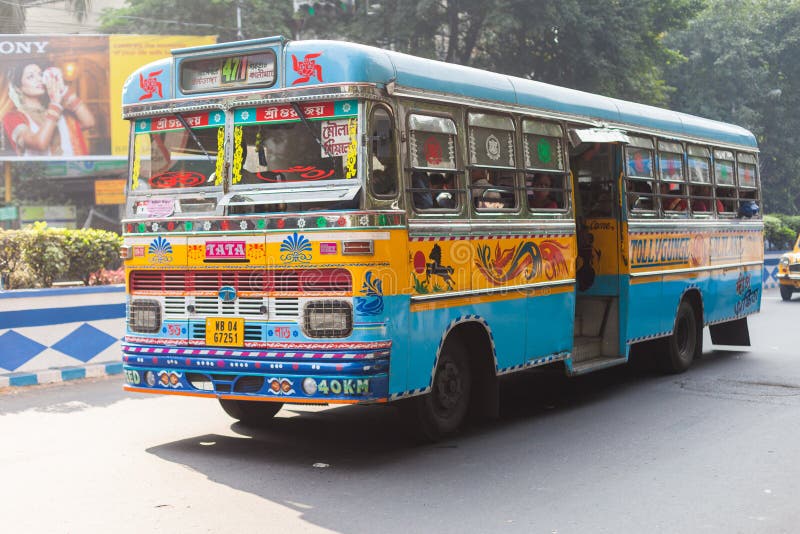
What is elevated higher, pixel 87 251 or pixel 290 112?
pixel 290 112

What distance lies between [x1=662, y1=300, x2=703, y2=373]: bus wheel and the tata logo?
6.21 m

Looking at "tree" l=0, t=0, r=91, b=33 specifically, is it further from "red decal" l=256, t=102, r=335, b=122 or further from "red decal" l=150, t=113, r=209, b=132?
"red decal" l=256, t=102, r=335, b=122

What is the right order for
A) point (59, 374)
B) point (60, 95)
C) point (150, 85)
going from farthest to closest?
1. point (60, 95)
2. point (59, 374)
3. point (150, 85)

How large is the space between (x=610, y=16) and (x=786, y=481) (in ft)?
70.2

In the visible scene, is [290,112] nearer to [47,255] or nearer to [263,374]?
[263,374]

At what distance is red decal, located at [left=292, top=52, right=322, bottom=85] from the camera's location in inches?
289

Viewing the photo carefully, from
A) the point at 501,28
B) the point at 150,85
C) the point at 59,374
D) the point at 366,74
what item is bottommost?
the point at 59,374

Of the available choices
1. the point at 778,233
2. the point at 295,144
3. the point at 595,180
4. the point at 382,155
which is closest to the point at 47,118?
the point at 778,233

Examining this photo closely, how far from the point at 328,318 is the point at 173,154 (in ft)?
6.29

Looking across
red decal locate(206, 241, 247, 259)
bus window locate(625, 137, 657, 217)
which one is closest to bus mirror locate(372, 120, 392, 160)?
red decal locate(206, 241, 247, 259)

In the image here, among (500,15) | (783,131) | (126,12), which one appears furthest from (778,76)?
(126,12)

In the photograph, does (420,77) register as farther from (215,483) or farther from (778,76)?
(778,76)

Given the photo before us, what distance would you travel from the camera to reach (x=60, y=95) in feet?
103

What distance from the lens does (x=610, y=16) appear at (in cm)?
2661
